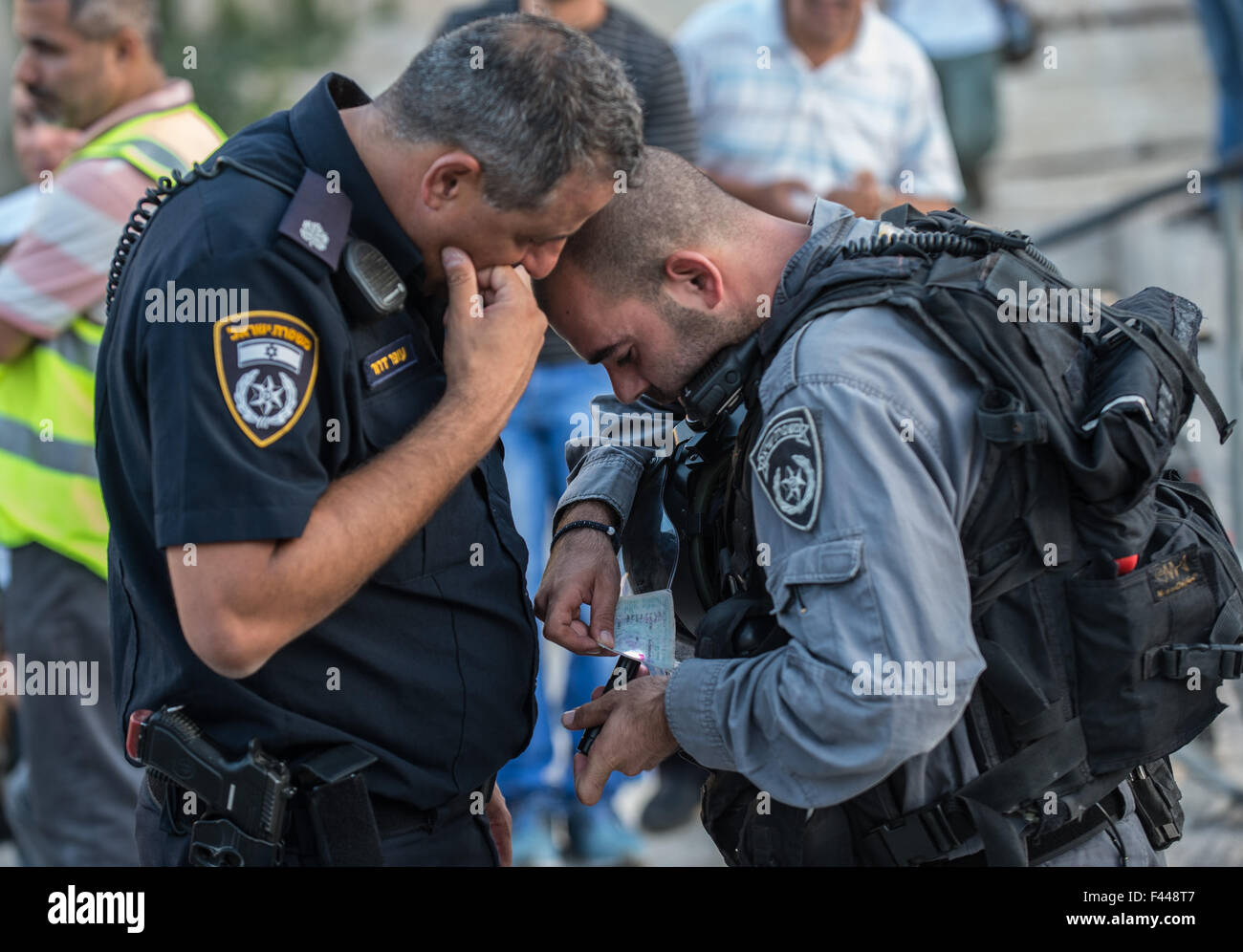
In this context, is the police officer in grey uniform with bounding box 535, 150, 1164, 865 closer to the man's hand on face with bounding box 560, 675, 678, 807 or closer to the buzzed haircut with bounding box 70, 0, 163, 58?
the man's hand on face with bounding box 560, 675, 678, 807

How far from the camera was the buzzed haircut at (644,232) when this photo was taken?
7.40 ft

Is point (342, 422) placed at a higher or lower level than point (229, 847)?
higher

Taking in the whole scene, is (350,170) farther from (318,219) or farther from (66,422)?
(66,422)

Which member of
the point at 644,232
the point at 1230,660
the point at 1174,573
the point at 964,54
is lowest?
the point at 1230,660

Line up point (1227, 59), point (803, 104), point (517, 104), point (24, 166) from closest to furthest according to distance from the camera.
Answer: point (517, 104) → point (803, 104) → point (24, 166) → point (1227, 59)

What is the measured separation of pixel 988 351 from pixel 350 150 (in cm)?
102

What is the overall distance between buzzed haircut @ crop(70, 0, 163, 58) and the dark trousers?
2.08 metres

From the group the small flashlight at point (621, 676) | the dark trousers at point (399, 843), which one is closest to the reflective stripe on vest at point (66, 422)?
the dark trousers at point (399, 843)

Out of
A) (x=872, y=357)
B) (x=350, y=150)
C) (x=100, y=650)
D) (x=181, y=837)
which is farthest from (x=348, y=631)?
(x=100, y=650)

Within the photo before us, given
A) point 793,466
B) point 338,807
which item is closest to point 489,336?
point 793,466

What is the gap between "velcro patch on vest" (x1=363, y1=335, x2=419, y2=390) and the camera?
6.66 feet

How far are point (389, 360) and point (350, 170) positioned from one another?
30cm

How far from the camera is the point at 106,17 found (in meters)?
3.40

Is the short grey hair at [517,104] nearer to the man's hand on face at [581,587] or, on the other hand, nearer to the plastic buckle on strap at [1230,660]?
the man's hand on face at [581,587]
